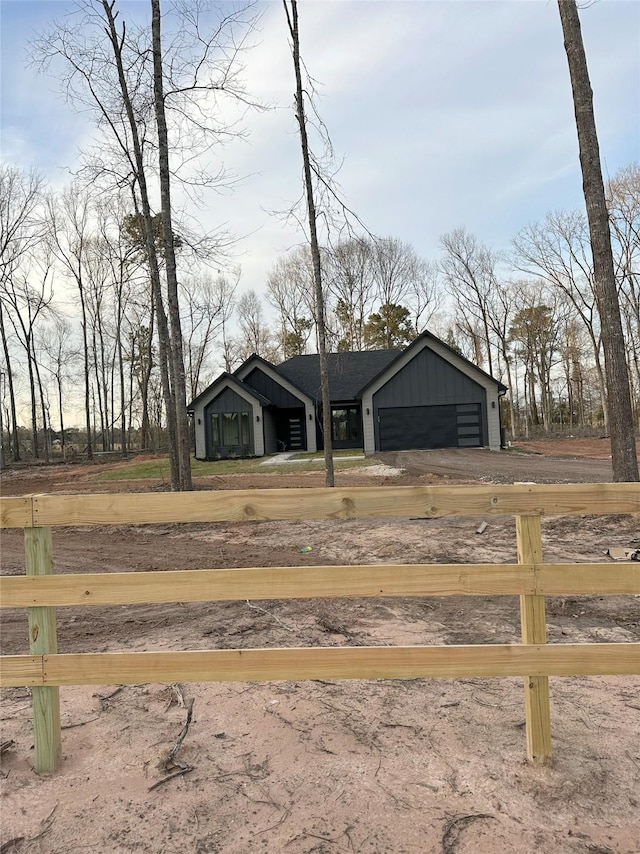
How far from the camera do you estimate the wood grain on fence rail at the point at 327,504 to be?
2305 millimetres

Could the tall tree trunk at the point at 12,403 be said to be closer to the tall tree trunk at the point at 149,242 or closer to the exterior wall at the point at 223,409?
the exterior wall at the point at 223,409

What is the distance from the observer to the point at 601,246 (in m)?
7.45

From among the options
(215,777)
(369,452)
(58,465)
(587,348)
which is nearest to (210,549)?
(215,777)

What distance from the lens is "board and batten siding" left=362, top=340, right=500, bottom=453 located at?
24125 mm

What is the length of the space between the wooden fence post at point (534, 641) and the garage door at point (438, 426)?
22438 mm

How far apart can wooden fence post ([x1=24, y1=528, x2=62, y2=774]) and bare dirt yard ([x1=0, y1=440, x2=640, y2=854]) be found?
0.11 meters

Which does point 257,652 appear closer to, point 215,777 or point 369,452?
point 215,777

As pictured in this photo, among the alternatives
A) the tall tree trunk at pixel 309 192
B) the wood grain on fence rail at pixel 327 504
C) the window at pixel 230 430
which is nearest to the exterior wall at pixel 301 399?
the window at pixel 230 430

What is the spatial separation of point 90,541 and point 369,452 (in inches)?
680

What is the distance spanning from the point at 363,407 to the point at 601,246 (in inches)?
692

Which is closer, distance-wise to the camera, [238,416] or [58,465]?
[238,416]

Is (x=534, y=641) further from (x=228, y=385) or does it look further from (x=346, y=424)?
(x=346, y=424)

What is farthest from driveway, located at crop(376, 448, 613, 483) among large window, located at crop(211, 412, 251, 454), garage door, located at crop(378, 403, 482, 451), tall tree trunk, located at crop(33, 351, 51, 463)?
tall tree trunk, located at crop(33, 351, 51, 463)

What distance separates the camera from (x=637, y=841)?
1.88 metres
